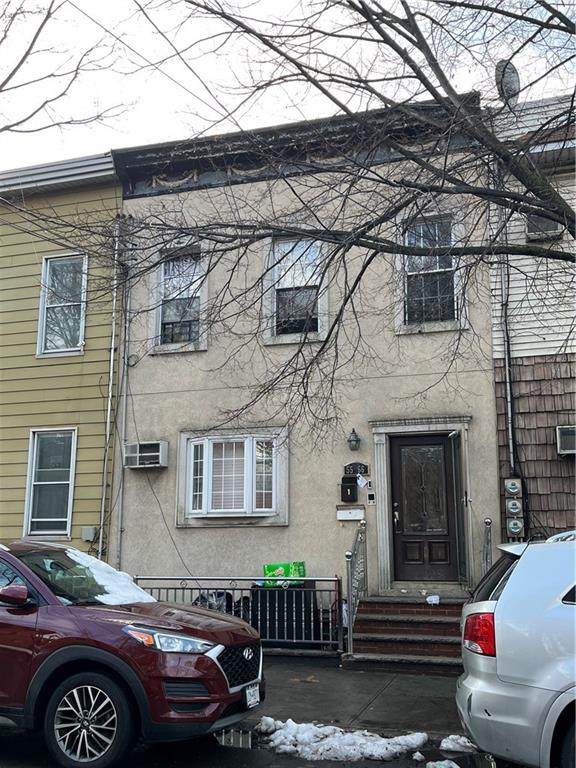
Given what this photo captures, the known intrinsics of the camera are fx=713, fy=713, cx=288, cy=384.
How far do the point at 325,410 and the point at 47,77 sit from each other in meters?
5.66

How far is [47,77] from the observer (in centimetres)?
873

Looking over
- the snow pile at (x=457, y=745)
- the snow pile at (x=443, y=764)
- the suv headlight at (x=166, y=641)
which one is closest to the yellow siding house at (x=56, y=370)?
the suv headlight at (x=166, y=641)

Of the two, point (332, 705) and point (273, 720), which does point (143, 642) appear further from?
point (332, 705)

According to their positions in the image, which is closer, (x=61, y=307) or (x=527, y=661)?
(x=527, y=661)

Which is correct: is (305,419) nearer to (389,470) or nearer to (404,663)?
(389,470)

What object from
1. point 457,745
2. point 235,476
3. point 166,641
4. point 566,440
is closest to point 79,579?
point 166,641

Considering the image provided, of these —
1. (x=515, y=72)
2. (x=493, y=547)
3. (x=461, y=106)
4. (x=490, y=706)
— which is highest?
(x=515, y=72)

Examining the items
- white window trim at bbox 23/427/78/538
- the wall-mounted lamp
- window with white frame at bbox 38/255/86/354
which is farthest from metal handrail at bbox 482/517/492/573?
window with white frame at bbox 38/255/86/354

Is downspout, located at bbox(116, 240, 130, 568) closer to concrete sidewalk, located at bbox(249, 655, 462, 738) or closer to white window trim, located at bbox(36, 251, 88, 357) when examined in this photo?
white window trim, located at bbox(36, 251, 88, 357)

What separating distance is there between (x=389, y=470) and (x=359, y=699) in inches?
149

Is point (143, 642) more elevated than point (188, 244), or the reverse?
point (188, 244)

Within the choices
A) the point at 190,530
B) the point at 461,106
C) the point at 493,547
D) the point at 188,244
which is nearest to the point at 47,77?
the point at 188,244

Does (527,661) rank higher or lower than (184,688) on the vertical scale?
higher

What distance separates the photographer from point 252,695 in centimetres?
560
